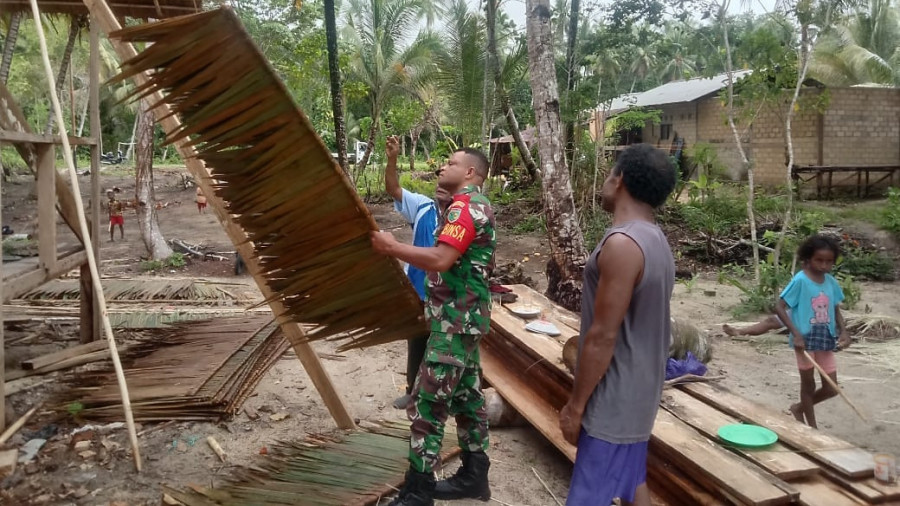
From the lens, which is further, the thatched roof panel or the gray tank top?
the thatched roof panel

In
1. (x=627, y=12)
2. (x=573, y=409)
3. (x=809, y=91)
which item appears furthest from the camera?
(x=809, y=91)

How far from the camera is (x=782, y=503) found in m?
2.50

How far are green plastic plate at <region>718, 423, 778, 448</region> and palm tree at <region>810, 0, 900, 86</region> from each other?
15891 mm

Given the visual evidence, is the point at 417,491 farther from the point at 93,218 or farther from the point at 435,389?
the point at 93,218

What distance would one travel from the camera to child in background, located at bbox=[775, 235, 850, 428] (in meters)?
3.79

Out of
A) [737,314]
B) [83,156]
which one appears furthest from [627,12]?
[83,156]

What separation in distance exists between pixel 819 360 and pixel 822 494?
1.50m

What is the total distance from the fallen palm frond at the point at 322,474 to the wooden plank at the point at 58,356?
2.30 metres

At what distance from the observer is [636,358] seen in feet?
6.89

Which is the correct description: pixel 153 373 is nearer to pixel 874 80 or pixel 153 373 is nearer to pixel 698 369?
pixel 698 369

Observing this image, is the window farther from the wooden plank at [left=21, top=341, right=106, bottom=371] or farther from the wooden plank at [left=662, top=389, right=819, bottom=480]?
the wooden plank at [left=21, top=341, right=106, bottom=371]

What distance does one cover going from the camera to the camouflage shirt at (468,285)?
2.80 meters

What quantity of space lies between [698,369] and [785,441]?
3.89 ft

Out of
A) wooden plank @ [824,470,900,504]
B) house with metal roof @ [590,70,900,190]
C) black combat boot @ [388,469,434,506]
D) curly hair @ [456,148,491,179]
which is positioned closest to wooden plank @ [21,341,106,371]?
black combat boot @ [388,469,434,506]
